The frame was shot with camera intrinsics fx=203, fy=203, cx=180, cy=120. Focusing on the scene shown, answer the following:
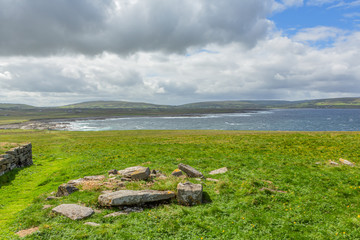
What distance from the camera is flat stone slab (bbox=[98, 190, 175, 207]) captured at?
1302 cm

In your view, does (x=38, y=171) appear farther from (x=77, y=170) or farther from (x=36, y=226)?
(x=36, y=226)

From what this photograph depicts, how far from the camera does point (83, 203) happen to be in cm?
1339

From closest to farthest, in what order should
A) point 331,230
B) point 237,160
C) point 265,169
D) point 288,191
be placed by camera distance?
point 331,230 → point 288,191 → point 265,169 → point 237,160

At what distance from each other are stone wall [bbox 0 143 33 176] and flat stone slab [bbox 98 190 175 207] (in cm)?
1558

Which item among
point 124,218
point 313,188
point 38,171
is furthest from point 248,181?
point 38,171

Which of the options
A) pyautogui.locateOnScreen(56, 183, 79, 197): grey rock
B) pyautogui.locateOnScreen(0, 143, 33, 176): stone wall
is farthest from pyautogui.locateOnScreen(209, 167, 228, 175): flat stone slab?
pyautogui.locateOnScreen(0, 143, 33, 176): stone wall

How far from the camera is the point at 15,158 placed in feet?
78.2

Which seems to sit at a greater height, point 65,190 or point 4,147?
point 4,147

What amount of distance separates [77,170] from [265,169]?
20.6 m

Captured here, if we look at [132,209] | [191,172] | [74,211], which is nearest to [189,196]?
[132,209]

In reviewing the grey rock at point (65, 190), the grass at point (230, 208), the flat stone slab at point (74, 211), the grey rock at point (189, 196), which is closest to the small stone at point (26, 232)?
the grass at point (230, 208)

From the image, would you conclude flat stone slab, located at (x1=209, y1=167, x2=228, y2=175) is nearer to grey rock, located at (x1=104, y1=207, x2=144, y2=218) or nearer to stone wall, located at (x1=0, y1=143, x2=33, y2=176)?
grey rock, located at (x1=104, y1=207, x2=144, y2=218)

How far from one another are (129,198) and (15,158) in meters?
19.3

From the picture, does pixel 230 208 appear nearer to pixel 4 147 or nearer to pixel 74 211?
pixel 74 211
